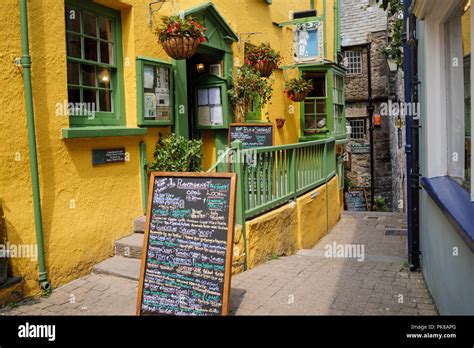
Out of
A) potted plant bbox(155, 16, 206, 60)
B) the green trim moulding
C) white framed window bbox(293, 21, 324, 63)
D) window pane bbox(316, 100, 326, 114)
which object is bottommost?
the green trim moulding

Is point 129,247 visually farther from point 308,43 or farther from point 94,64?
point 308,43

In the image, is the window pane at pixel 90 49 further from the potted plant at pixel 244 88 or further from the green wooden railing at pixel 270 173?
the potted plant at pixel 244 88

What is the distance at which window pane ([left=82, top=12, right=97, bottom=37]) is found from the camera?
5.66 metres

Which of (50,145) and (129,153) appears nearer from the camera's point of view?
(50,145)

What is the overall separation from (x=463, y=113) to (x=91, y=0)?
4.47 meters

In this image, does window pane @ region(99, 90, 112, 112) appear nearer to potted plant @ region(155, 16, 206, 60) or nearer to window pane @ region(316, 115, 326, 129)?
potted plant @ region(155, 16, 206, 60)

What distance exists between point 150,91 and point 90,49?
99 cm

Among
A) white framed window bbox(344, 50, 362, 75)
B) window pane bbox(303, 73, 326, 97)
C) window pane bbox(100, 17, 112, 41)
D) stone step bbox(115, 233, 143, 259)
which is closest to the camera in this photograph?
stone step bbox(115, 233, 143, 259)

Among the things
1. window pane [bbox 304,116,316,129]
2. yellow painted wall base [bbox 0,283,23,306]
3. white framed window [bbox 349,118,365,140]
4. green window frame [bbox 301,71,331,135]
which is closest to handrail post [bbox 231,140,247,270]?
yellow painted wall base [bbox 0,283,23,306]

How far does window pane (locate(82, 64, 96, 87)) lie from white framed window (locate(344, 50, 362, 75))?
16039mm

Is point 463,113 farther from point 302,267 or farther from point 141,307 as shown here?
point 141,307

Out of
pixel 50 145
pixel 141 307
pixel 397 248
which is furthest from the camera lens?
pixel 397 248

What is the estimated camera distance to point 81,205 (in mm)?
5336
